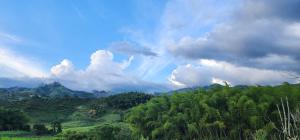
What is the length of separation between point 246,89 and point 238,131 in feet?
9.87

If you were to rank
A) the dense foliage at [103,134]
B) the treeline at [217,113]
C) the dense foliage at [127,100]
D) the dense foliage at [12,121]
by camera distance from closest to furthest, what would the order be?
Answer: the treeline at [217,113], the dense foliage at [103,134], the dense foliage at [12,121], the dense foliage at [127,100]

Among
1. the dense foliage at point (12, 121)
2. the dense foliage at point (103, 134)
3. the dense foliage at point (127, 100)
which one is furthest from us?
the dense foliage at point (127, 100)

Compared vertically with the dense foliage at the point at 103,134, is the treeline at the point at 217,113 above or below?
above

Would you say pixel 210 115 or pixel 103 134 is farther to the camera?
pixel 103 134

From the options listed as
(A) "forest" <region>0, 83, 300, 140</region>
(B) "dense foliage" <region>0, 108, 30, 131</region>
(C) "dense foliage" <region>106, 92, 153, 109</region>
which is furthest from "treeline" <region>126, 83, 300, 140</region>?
(C) "dense foliage" <region>106, 92, 153, 109</region>

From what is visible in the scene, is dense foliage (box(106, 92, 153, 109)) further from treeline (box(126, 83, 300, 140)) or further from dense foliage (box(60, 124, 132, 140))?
treeline (box(126, 83, 300, 140))

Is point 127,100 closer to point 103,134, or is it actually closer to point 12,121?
Result: point 12,121

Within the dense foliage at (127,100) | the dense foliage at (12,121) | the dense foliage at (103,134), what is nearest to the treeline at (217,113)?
the dense foliage at (103,134)

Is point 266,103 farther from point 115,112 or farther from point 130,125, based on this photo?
point 115,112

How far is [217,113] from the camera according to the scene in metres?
26.1

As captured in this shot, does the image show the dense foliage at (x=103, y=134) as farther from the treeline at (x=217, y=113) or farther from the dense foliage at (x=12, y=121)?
the dense foliage at (x=12, y=121)

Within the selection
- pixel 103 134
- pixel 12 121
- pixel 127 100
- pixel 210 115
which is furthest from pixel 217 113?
pixel 127 100

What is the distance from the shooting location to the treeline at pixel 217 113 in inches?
990

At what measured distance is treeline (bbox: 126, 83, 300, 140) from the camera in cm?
2516
